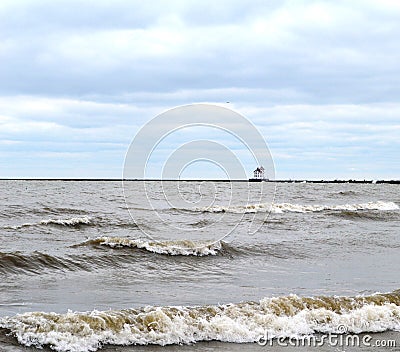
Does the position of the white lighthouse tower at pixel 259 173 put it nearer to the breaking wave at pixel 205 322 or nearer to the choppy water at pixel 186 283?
the choppy water at pixel 186 283

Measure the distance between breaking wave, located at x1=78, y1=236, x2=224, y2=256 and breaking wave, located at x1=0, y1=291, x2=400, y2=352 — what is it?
8.10 meters

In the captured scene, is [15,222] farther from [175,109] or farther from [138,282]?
[175,109]

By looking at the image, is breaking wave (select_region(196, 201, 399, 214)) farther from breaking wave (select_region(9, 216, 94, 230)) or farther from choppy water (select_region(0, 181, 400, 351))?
breaking wave (select_region(9, 216, 94, 230))

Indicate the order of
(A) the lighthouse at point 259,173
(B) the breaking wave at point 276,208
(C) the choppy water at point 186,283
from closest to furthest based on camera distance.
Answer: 1. (C) the choppy water at point 186,283
2. (A) the lighthouse at point 259,173
3. (B) the breaking wave at point 276,208

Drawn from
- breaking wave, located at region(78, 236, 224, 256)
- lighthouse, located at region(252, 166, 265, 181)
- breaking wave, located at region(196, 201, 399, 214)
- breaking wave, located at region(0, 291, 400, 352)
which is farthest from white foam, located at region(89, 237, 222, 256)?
breaking wave, located at region(196, 201, 399, 214)

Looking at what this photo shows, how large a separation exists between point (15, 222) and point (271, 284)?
53.9 ft

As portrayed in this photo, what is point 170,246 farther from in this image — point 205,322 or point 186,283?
point 205,322

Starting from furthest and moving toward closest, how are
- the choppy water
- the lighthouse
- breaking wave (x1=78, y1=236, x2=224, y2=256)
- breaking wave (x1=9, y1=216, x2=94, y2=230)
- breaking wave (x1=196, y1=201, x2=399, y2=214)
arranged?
breaking wave (x1=196, y1=201, x2=399, y2=214)
breaking wave (x1=9, y1=216, x2=94, y2=230)
breaking wave (x1=78, y1=236, x2=224, y2=256)
the lighthouse
the choppy water

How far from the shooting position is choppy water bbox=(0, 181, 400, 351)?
868 centimetres

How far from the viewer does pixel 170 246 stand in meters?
18.5

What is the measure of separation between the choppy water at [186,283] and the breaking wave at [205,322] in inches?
0.7

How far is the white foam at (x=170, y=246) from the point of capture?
1823 cm

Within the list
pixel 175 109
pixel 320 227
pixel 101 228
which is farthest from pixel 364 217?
pixel 175 109

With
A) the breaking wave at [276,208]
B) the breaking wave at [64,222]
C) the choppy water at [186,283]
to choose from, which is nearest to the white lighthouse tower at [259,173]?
the choppy water at [186,283]
